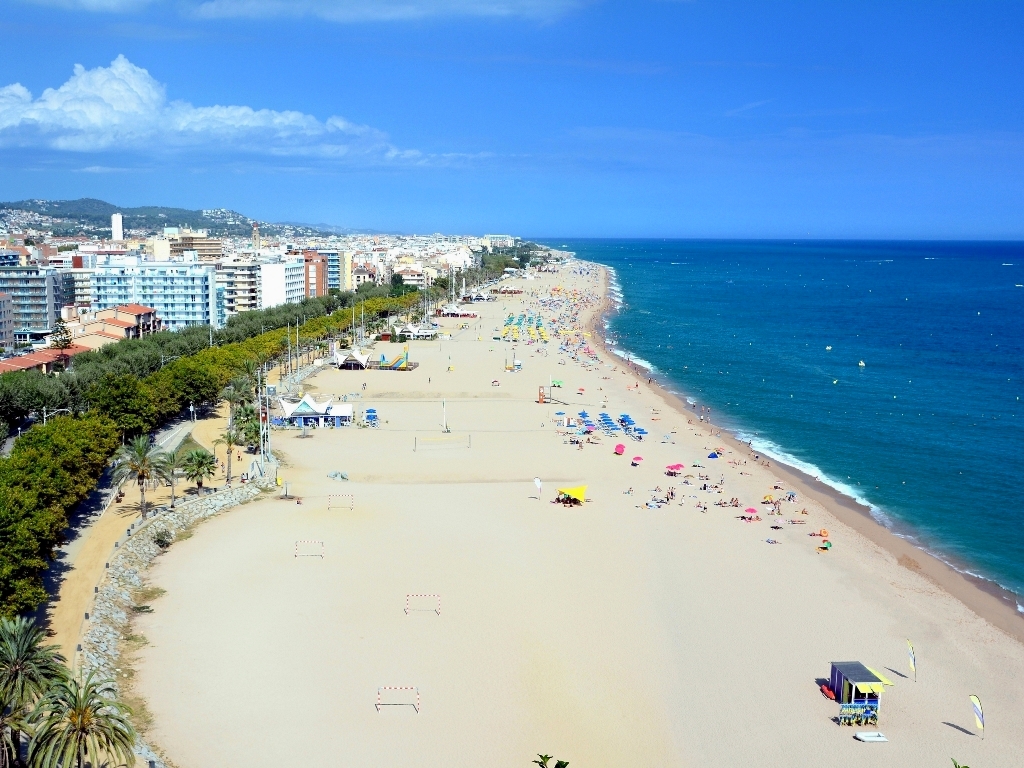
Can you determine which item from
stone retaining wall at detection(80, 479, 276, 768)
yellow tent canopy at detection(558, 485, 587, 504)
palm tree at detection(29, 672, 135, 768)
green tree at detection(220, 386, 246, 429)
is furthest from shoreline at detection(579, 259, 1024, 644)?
green tree at detection(220, 386, 246, 429)

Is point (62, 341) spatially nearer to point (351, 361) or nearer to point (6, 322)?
point (6, 322)

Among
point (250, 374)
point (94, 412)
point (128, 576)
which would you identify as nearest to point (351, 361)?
point (250, 374)

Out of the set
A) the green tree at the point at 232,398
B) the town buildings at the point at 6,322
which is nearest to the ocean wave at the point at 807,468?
the green tree at the point at 232,398

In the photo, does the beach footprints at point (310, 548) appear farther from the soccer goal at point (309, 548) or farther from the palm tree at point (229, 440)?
the palm tree at point (229, 440)

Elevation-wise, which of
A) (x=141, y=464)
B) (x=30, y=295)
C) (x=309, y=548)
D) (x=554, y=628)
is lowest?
(x=554, y=628)

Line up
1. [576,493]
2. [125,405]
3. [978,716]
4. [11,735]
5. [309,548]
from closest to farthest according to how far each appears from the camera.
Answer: [11,735]
[978,716]
[309,548]
[576,493]
[125,405]

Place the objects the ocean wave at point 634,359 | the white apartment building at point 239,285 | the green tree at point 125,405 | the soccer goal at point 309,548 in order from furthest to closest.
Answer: the white apartment building at point 239,285 → the ocean wave at point 634,359 → the green tree at point 125,405 → the soccer goal at point 309,548

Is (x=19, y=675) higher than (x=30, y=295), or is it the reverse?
(x=30, y=295)

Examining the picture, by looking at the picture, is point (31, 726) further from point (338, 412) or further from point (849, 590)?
point (338, 412)
